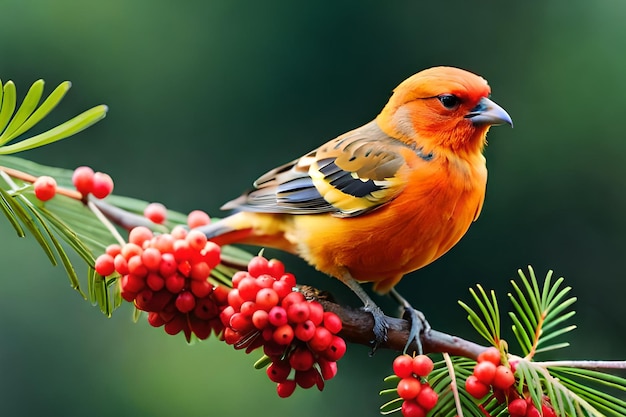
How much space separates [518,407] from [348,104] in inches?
161

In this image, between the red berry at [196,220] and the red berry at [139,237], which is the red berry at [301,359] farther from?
the red berry at [196,220]

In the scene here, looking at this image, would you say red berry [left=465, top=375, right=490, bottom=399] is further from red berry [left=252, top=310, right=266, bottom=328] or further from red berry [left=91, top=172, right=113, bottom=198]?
red berry [left=91, top=172, right=113, bottom=198]

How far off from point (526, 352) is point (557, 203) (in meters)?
4.14

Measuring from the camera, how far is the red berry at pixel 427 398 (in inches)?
47.9

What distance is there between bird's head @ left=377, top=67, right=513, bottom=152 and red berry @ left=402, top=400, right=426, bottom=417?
0.82m

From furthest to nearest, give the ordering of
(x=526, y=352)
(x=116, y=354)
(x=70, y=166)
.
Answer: (x=70, y=166) → (x=116, y=354) → (x=526, y=352)

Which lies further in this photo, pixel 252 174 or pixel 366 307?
pixel 252 174

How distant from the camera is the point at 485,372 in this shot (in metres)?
1.21

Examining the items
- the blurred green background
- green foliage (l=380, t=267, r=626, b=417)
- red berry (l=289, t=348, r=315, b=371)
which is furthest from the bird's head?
the blurred green background

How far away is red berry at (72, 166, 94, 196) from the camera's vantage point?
4.68ft

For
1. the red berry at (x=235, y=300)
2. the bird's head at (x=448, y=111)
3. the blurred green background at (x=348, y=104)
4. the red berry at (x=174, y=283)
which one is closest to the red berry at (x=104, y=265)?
the red berry at (x=174, y=283)

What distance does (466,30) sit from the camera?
18.4 feet

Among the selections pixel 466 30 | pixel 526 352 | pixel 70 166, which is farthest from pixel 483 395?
pixel 466 30

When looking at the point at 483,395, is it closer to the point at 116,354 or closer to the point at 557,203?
the point at 116,354
